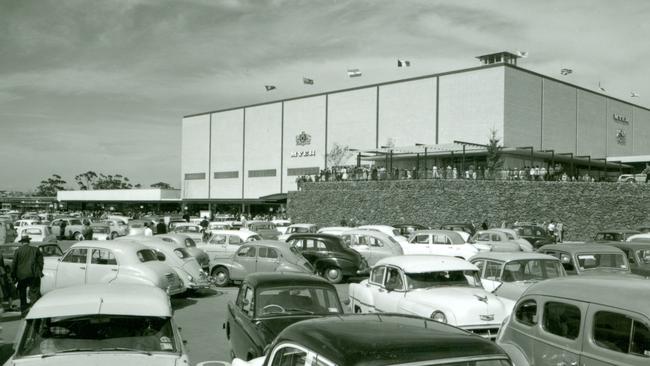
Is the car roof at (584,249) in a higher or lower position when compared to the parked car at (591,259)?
higher

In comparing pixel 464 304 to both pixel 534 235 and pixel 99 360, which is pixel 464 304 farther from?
pixel 534 235

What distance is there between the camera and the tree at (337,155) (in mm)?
58094

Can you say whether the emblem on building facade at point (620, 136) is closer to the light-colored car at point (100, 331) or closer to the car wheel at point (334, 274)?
the car wheel at point (334, 274)

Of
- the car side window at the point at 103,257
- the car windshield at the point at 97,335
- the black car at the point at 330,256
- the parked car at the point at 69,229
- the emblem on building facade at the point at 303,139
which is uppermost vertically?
the emblem on building facade at the point at 303,139

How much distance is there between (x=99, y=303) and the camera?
5.89 meters

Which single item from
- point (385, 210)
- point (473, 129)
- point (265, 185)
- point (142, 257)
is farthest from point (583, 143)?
point (142, 257)

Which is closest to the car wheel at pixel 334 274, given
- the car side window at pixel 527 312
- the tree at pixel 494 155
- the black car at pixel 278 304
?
the black car at pixel 278 304

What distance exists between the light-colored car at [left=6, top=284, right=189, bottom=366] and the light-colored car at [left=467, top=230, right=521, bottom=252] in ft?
58.5

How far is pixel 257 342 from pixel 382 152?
43729 millimetres

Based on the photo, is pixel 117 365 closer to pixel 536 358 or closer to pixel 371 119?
pixel 536 358

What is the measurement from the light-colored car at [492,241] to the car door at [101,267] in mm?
14016

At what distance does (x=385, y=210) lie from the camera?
40844 mm

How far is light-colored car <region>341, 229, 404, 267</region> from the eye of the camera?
2088 cm

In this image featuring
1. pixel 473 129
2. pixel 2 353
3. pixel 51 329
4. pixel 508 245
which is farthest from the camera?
pixel 473 129
